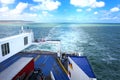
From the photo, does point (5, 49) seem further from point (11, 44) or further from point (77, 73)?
point (77, 73)

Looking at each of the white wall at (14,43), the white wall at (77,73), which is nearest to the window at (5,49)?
the white wall at (14,43)

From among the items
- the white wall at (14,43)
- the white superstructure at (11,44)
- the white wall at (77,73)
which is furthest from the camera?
the white wall at (14,43)

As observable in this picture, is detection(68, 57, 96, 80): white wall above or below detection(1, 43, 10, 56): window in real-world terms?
below

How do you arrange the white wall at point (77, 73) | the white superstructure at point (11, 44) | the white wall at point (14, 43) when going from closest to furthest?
the white wall at point (77, 73) < the white superstructure at point (11, 44) < the white wall at point (14, 43)

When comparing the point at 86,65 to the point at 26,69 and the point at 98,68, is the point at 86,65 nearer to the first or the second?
the point at 26,69

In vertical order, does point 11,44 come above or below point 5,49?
above

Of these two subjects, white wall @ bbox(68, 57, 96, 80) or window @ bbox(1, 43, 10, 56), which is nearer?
white wall @ bbox(68, 57, 96, 80)

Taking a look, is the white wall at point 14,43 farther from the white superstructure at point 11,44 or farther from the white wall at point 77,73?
the white wall at point 77,73

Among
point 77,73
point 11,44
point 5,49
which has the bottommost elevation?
point 77,73

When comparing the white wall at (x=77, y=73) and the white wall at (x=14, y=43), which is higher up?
the white wall at (x=14, y=43)


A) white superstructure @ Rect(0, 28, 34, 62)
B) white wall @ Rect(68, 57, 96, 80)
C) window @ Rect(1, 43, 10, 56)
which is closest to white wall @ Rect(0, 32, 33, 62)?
white superstructure @ Rect(0, 28, 34, 62)

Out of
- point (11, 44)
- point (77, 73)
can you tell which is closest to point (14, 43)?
point (11, 44)

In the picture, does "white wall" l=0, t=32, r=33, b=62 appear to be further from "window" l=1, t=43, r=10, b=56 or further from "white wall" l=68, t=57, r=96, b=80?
"white wall" l=68, t=57, r=96, b=80

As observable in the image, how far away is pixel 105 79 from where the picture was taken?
27.3 m
